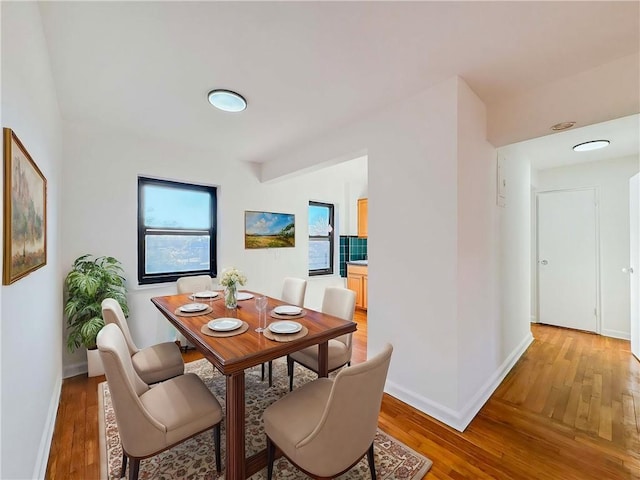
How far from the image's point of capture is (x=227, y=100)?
2.19 m

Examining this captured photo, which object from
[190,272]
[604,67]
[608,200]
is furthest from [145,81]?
[608,200]

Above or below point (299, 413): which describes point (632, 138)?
above

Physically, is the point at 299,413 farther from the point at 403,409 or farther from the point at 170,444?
the point at 403,409

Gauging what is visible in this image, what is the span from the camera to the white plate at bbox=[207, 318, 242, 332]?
1.64 m

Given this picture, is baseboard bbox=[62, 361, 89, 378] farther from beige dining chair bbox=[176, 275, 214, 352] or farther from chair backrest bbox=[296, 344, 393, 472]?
chair backrest bbox=[296, 344, 393, 472]

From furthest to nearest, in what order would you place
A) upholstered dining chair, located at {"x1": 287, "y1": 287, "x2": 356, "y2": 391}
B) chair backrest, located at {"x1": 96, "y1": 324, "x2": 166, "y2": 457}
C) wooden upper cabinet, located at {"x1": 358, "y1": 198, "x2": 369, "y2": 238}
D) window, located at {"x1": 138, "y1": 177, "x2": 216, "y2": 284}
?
wooden upper cabinet, located at {"x1": 358, "y1": 198, "x2": 369, "y2": 238} < window, located at {"x1": 138, "y1": 177, "x2": 216, "y2": 284} < upholstered dining chair, located at {"x1": 287, "y1": 287, "x2": 356, "y2": 391} < chair backrest, located at {"x1": 96, "y1": 324, "x2": 166, "y2": 457}

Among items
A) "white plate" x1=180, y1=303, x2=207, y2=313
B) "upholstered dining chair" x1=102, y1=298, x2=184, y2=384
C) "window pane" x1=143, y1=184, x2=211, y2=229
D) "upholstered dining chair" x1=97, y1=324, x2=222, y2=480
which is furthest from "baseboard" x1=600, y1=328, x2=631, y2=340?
"window pane" x1=143, y1=184, x2=211, y2=229

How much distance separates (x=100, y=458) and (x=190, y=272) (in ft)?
7.06

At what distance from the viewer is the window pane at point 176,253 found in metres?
3.26

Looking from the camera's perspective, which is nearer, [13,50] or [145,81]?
[13,50]

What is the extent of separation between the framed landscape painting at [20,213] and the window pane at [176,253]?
5.67 feet

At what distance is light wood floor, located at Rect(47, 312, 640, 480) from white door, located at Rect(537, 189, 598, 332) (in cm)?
126

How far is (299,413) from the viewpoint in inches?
52.8

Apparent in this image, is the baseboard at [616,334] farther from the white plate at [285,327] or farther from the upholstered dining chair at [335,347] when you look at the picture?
the white plate at [285,327]
